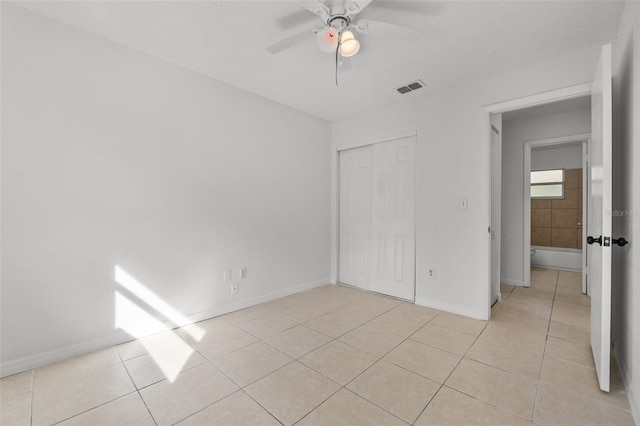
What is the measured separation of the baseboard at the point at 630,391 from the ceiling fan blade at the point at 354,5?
256 centimetres

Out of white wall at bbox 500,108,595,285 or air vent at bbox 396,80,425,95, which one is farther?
white wall at bbox 500,108,595,285

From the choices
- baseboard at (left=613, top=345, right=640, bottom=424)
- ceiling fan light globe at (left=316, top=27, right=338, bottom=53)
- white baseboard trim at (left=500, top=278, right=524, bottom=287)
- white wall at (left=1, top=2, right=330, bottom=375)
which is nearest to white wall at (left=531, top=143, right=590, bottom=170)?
white baseboard trim at (left=500, top=278, right=524, bottom=287)

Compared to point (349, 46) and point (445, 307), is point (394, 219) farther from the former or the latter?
point (349, 46)

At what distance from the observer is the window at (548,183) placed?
5.52 metres

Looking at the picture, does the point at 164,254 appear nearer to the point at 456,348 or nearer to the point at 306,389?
the point at 306,389

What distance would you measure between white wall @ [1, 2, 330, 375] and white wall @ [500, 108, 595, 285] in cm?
352

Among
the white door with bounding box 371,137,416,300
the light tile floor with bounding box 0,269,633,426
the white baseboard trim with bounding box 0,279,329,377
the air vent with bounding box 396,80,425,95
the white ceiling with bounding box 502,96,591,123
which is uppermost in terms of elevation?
the white ceiling with bounding box 502,96,591,123

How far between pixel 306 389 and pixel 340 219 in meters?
2.71

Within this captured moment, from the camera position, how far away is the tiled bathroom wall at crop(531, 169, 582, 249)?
5277 mm

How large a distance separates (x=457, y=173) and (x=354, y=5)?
2041 millimetres

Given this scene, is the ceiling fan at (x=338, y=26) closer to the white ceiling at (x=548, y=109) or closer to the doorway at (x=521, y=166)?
the white ceiling at (x=548, y=109)

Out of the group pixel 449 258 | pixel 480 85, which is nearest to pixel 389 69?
pixel 480 85

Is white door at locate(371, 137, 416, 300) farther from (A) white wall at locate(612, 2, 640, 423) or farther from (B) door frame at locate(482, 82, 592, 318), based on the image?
(A) white wall at locate(612, 2, 640, 423)

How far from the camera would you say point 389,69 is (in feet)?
8.55
